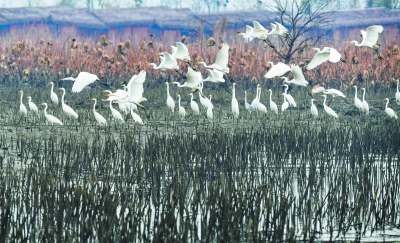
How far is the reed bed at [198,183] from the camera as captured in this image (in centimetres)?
547

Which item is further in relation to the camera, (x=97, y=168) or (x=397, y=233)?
(x=97, y=168)

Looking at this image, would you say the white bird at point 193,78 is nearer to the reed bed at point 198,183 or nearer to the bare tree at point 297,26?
the reed bed at point 198,183

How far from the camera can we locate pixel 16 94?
1767 centimetres

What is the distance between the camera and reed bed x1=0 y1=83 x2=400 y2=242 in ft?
18.0

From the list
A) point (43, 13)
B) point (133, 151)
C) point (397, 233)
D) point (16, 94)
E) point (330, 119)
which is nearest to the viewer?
point (397, 233)

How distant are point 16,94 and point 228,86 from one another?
5.36 metres

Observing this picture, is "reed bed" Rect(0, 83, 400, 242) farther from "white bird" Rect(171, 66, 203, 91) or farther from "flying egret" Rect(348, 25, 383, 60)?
"flying egret" Rect(348, 25, 383, 60)

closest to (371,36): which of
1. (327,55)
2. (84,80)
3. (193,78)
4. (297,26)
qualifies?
(327,55)

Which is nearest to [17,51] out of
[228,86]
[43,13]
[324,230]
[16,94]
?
[16,94]

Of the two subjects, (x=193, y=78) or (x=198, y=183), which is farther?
(x=193, y=78)

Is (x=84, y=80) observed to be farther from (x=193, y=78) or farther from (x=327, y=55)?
(x=327, y=55)

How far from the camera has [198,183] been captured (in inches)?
289

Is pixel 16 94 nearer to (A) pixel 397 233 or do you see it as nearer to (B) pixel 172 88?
(B) pixel 172 88

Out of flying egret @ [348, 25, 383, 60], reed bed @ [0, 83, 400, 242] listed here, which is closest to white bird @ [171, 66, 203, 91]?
reed bed @ [0, 83, 400, 242]
